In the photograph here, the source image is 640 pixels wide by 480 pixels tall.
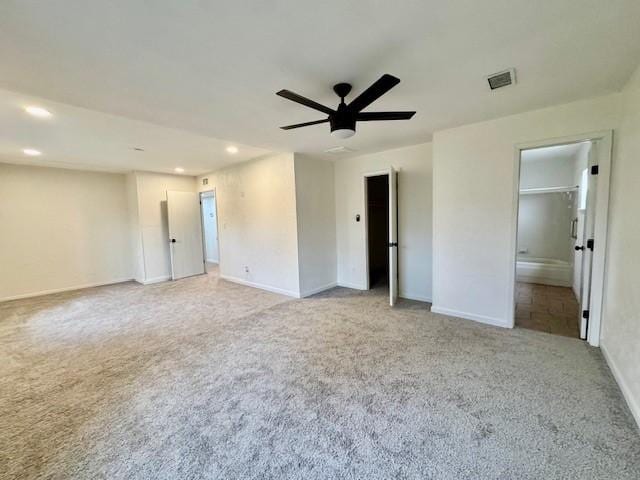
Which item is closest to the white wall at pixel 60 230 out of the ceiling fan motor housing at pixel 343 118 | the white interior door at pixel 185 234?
the white interior door at pixel 185 234

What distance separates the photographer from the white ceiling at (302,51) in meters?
1.42

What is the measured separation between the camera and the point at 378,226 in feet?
20.3

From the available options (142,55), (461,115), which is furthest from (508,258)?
(142,55)

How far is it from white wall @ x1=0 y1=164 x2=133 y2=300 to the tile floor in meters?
7.53

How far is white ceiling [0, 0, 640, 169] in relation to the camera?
1416 mm

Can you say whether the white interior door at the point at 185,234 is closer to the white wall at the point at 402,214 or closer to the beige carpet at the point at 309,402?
the beige carpet at the point at 309,402

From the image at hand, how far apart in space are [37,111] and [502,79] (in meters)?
4.27

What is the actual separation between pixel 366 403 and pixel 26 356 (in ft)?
11.4

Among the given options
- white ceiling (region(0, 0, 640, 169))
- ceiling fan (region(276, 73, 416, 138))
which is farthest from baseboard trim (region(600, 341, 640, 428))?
ceiling fan (region(276, 73, 416, 138))

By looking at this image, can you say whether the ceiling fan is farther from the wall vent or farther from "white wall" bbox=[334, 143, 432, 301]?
"white wall" bbox=[334, 143, 432, 301]

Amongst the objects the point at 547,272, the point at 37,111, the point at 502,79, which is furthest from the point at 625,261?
the point at 37,111

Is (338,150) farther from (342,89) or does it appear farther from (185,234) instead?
(185,234)

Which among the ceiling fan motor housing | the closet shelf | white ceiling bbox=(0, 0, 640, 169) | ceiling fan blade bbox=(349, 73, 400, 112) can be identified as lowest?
the closet shelf

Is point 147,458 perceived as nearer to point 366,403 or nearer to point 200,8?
point 366,403
